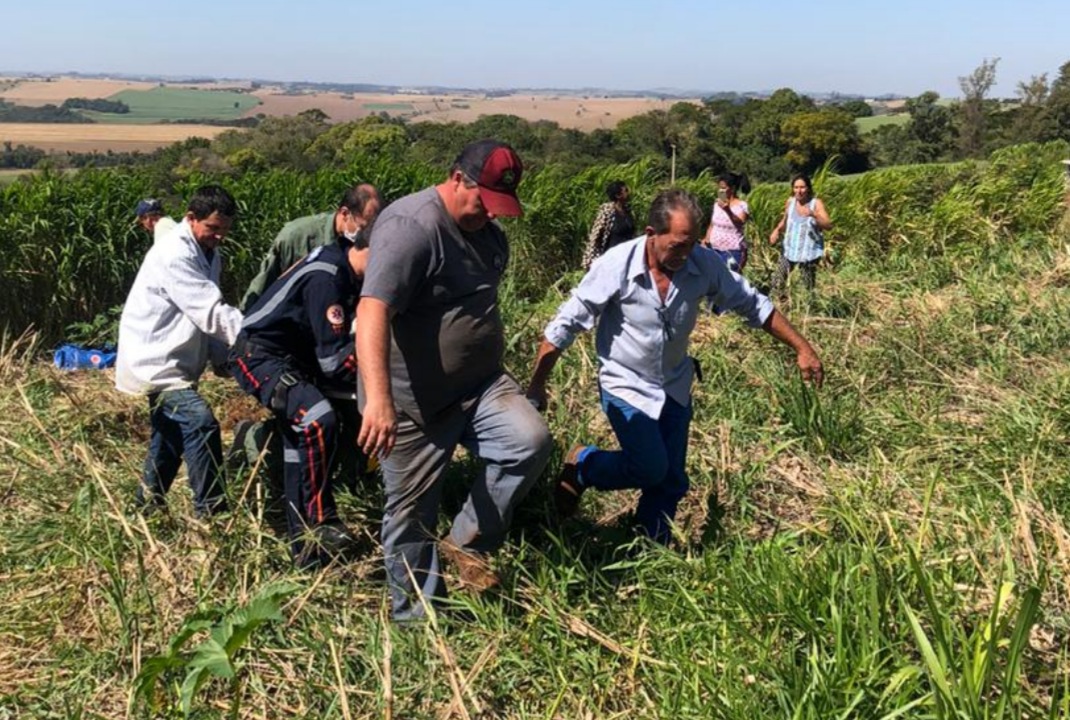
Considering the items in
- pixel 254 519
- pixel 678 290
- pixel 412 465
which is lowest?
pixel 254 519

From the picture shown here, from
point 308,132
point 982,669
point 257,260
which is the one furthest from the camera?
point 308,132

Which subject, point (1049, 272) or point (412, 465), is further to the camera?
point (1049, 272)

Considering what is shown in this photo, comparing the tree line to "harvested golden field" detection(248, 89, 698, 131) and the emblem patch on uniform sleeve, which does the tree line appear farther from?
the emblem patch on uniform sleeve

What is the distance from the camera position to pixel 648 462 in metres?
3.26

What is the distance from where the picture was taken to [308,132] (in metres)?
28.3

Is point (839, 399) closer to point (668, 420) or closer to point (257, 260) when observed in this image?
point (668, 420)

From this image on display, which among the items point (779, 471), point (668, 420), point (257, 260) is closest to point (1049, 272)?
point (779, 471)

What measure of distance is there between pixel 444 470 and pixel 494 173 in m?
1.03

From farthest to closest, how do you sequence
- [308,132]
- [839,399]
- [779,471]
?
[308,132] < [839,399] < [779,471]

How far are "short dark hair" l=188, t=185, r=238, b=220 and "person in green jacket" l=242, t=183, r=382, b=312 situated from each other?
21.1 inches

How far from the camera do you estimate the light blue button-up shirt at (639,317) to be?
10.6ft

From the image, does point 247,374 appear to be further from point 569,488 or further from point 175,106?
point 175,106

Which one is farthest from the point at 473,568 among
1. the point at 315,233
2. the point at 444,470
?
the point at 315,233

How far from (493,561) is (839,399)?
227 cm
